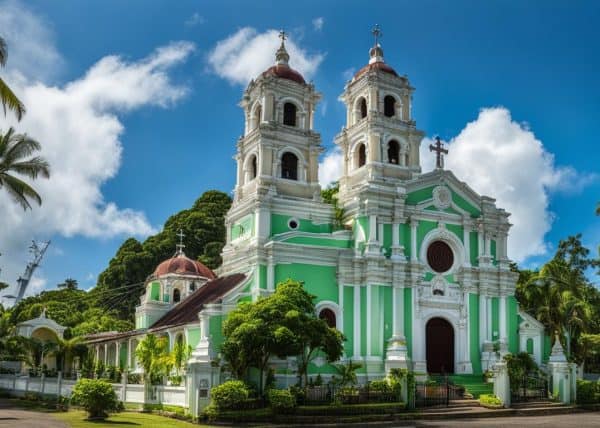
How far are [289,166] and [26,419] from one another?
17.7 m

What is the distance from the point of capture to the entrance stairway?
103 ft

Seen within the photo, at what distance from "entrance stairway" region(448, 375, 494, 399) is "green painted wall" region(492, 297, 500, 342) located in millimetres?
2454

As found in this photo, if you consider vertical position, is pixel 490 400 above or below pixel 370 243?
below

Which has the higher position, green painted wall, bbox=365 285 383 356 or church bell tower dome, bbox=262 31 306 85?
church bell tower dome, bbox=262 31 306 85

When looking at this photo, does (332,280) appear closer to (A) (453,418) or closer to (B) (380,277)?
(B) (380,277)

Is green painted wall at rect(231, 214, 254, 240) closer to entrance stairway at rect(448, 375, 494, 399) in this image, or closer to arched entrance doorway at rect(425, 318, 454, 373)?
arched entrance doorway at rect(425, 318, 454, 373)

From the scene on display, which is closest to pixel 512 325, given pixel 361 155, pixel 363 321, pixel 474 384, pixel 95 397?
pixel 474 384

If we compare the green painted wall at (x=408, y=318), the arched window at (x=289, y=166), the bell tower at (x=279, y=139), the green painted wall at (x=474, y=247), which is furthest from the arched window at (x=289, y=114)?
the green painted wall at (x=474, y=247)

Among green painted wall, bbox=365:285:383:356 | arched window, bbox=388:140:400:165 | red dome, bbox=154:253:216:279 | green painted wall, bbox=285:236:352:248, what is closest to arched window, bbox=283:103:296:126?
arched window, bbox=388:140:400:165

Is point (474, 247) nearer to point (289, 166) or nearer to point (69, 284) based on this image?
point (289, 166)

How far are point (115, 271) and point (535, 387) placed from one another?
4159cm

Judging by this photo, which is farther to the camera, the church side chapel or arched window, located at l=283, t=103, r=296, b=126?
arched window, located at l=283, t=103, r=296, b=126

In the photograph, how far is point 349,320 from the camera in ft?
106

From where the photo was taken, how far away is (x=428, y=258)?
35.0 m
